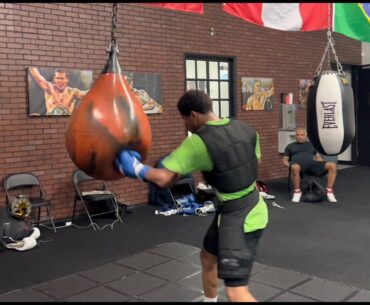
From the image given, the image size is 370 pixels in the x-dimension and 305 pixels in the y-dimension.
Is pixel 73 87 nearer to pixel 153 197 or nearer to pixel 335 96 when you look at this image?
pixel 153 197

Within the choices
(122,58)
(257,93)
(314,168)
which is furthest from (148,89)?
(314,168)

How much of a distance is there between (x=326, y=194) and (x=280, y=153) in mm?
1712

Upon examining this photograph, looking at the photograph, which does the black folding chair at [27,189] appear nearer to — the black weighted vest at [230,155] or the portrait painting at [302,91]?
the black weighted vest at [230,155]

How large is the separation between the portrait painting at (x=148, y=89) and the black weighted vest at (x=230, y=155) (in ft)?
11.9

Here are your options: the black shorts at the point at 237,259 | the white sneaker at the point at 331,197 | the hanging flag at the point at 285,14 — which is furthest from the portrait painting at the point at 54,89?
the white sneaker at the point at 331,197

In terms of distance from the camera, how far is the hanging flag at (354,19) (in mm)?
3574

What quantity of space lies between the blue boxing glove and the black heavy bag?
1.83 metres

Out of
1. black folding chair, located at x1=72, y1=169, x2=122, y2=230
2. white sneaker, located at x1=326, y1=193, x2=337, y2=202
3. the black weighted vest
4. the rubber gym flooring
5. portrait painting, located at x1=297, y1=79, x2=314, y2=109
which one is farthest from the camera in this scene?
portrait painting, located at x1=297, y1=79, x2=314, y2=109

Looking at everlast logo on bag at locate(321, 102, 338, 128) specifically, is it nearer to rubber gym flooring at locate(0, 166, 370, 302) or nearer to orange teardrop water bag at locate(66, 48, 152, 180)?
rubber gym flooring at locate(0, 166, 370, 302)

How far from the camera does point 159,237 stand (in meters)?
4.66

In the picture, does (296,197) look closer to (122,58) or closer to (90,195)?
(90,195)

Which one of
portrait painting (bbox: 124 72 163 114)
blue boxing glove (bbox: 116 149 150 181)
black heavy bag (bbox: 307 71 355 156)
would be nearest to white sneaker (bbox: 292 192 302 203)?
portrait painting (bbox: 124 72 163 114)

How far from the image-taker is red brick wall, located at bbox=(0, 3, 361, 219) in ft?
16.1

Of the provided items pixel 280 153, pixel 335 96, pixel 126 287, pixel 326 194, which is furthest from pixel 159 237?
pixel 280 153
